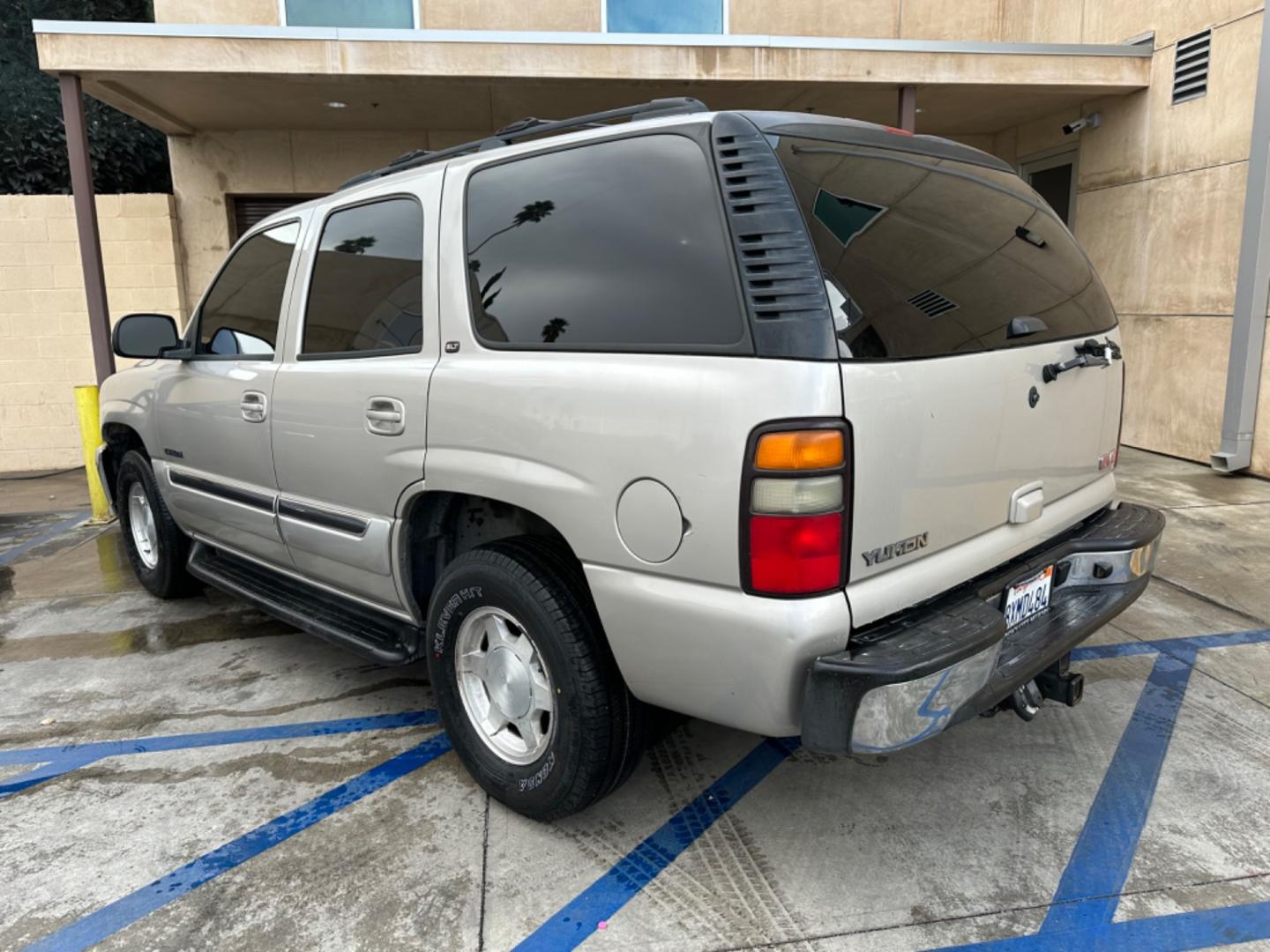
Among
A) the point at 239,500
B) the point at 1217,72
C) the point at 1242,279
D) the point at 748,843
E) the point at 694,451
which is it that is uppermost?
the point at 1217,72

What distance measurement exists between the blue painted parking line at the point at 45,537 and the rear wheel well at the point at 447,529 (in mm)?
4530

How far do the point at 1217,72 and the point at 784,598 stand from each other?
26.6ft

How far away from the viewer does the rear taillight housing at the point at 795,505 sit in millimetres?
2064

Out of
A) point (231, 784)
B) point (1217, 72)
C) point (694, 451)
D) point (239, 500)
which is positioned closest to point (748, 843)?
point (694, 451)

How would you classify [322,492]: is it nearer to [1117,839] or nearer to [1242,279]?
[1117,839]

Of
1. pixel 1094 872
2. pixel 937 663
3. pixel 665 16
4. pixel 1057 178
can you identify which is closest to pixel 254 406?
pixel 937 663

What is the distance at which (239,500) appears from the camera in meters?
3.93

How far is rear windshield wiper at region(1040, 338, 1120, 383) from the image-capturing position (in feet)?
8.75

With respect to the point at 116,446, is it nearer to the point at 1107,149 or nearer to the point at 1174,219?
the point at 1174,219

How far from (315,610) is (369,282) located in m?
1.33

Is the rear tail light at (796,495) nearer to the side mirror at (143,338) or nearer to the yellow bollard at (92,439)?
the side mirror at (143,338)

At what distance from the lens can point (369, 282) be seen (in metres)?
3.29

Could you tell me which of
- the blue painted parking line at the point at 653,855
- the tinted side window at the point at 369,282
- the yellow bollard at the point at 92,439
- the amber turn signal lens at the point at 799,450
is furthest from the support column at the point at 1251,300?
the yellow bollard at the point at 92,439

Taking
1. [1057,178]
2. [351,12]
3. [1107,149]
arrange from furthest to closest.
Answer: [1057,178], [1107,149], [351,12]
